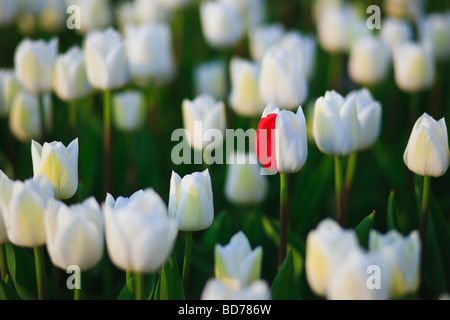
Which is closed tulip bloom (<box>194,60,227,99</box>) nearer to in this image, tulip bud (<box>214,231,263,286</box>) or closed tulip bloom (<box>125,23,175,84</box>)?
closed tulip bloom (<box>125,23,175,84</box>)

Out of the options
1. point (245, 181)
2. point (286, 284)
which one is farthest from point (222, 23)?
point (286, 284)

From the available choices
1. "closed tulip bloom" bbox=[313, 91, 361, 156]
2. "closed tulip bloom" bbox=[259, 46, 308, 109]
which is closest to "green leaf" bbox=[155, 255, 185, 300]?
"closed tulip bloom" bbox=[313, 91, 361, 156]

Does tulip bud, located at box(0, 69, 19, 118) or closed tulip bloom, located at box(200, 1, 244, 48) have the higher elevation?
closed tulip bloom, located at box(200, 1, 244, 48)

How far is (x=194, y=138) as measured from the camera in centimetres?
186

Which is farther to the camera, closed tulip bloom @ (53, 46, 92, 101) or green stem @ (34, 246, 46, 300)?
closed tulip bloom @ (53, 46, 92, 101)

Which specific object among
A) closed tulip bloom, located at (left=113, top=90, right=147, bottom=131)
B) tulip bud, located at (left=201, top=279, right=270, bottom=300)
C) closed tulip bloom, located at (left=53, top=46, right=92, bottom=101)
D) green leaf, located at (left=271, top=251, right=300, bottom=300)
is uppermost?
closed tulip bloom, located at (left=53, top=46, right=92, bottom=101)

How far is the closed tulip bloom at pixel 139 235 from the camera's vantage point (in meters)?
1.07

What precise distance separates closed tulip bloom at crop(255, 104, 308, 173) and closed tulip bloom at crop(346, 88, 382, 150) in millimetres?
316

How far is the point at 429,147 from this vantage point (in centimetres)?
141

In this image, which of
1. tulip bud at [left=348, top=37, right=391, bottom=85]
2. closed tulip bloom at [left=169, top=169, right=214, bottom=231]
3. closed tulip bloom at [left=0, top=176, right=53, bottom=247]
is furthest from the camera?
tulip bud at [left=348, top=37, right=391, bottom=85]

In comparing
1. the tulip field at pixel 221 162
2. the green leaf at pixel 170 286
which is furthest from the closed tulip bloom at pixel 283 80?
the green leaf at pixel 170 286

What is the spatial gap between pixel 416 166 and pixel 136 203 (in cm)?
70

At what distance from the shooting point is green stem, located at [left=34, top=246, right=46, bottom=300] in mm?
1312

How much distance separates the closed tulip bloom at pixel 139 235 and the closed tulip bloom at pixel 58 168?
30 cm
